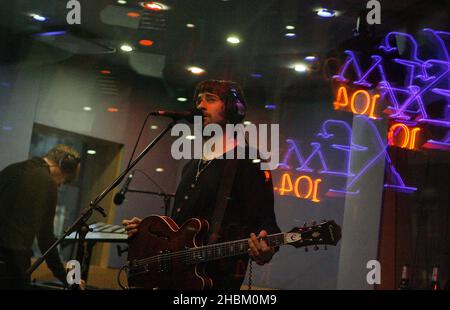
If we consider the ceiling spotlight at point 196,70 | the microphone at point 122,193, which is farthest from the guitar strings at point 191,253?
the ceiling spotlight at point 196,70

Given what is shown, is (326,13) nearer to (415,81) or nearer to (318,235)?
(415,81)

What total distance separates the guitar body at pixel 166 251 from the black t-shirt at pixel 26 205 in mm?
1445

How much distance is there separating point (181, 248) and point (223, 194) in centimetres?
34

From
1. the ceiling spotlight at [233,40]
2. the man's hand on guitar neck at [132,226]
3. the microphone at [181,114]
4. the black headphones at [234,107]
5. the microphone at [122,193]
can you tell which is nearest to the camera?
the microphone at [181,114]

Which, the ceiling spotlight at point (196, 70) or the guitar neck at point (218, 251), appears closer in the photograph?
the guitar neck at point (218, 251)

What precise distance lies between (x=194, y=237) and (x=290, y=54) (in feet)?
8.29

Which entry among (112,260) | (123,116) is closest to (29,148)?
(123,116)

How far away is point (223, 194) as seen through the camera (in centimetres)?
278

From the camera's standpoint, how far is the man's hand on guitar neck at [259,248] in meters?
2.45

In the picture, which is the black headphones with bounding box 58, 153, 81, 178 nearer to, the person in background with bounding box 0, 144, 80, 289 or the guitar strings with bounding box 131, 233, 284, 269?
the person in background with bounding box 0, 144, 80, 289

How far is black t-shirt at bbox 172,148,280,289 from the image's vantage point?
2588 millimetres

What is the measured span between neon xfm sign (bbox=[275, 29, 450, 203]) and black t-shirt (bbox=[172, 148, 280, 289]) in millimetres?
1236

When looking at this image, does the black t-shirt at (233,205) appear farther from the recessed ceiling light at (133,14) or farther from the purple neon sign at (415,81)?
the recessed ceiling light at (133,14)

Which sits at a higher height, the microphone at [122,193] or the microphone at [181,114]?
the microphone at [181,114]
